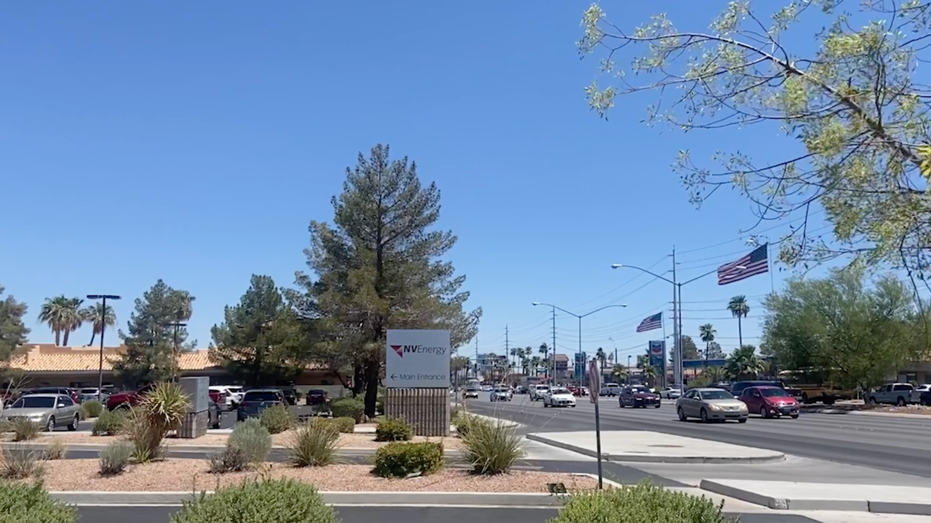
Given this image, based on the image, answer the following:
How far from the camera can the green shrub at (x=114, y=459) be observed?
46.6ft

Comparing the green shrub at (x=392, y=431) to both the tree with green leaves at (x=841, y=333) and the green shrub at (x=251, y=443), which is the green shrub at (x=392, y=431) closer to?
the green shrub at (x=251, y=443)

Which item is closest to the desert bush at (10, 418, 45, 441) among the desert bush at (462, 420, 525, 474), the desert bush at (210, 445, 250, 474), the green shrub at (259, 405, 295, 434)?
the green shrub at (259, 405, 295, 434)

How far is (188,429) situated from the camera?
24.0 metres

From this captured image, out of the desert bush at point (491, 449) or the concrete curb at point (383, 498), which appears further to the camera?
the desert bush at point (491, 449)

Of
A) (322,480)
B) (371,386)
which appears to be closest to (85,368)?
(371,386)

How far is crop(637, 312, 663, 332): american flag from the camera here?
6167 cm

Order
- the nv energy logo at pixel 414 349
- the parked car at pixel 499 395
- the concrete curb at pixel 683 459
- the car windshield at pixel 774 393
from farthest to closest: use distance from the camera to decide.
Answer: the car windshield at pixel 774 393 → the nv energy logo at pixel 414 349 → the parked car at pixel 499 395 → the concrete curb at pixel 683 459

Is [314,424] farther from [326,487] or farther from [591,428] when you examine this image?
[591,428]

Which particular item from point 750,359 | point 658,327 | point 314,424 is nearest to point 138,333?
point 658,327

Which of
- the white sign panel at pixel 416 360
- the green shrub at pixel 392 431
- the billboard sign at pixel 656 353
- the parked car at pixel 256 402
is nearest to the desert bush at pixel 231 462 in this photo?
the green shrub at pixel 392 431

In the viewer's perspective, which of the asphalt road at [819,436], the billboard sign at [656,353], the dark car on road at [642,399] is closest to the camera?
the asphalt road at [819,436]

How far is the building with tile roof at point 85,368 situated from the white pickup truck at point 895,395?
41114 millimetres

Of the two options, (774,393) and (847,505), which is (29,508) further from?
(774,393)

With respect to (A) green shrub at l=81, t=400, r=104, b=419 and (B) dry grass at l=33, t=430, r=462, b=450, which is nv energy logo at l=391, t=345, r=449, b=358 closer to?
(B) dry grass at l=33, t=430, r=462, b=450
